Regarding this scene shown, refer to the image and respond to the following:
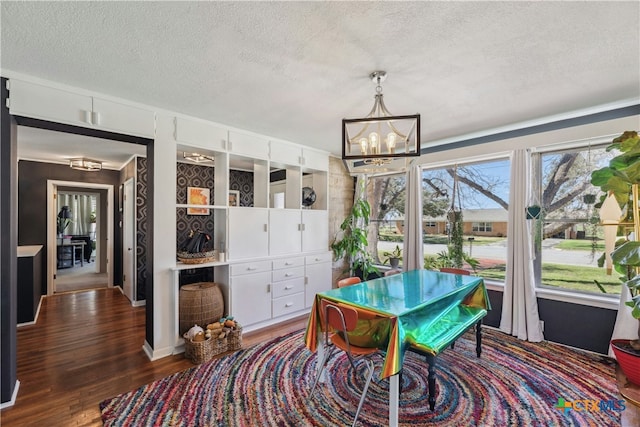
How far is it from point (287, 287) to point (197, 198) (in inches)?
92.5

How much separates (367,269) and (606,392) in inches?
109

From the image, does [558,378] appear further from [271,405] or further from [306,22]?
[306,22]

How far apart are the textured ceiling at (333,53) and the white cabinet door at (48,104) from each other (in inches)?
5.1

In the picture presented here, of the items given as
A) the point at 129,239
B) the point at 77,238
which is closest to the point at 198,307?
the point at 129,239

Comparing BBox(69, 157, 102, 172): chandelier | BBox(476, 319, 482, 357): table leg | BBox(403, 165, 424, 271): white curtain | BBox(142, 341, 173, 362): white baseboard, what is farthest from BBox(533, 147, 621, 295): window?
BBox(69, 157, 102, 172): chandelier

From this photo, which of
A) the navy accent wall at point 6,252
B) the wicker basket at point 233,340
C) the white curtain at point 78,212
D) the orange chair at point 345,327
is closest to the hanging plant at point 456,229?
the orange chair at point 345,327

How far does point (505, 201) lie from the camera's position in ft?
11.7

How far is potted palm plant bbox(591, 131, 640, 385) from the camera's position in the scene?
1.93 metres

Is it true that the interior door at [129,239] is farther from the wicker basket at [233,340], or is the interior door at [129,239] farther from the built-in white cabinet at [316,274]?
the built-in white cabinet at [316,274]

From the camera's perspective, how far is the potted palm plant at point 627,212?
193 cm

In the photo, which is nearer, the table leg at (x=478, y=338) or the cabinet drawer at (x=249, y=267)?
the table leg at (x=478, y=338)

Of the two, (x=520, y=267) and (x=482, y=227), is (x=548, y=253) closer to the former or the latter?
(x=520, y=267)

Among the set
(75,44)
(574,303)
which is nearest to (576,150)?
(574,303)

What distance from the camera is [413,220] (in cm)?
413
